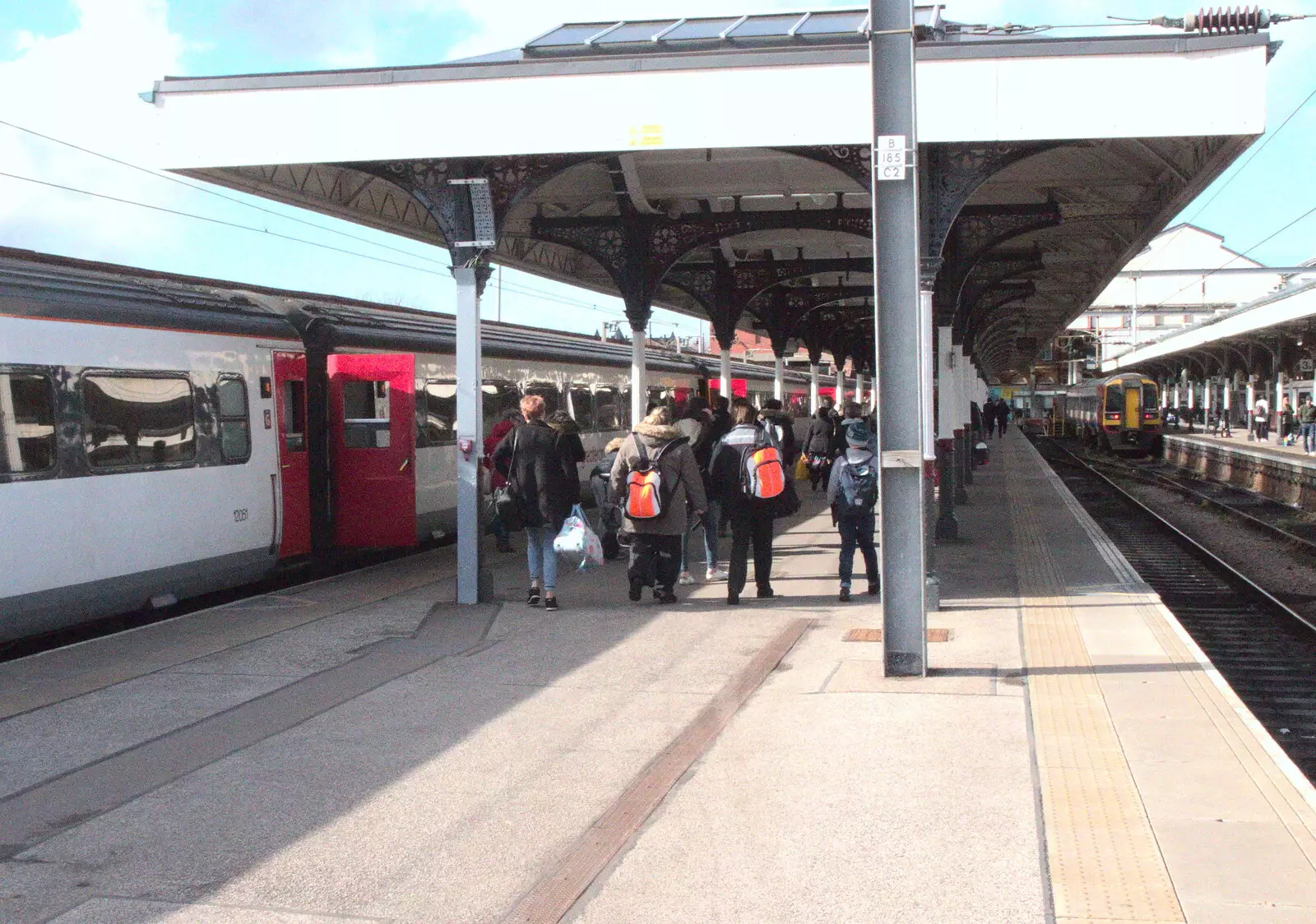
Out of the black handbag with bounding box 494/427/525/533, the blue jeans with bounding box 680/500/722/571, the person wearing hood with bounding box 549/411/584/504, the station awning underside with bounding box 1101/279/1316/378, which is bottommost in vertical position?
the blue jeans with bounding box 680/500/722/571

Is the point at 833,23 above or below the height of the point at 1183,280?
below

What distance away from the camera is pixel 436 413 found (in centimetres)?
1444

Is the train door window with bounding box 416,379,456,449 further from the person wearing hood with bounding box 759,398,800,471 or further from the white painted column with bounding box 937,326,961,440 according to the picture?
the white painted column with bounding box 937,326,961,440

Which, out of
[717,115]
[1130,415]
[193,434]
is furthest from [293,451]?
[1130,415]

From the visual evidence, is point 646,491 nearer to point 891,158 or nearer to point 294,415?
point 891,158

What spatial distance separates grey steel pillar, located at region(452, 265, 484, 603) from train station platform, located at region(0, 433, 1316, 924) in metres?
0.94

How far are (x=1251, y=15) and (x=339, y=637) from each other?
26.0ft

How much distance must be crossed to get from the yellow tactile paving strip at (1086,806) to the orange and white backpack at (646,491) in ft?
9.53

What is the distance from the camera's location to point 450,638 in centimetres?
918

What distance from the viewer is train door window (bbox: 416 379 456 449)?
13789 millimetres

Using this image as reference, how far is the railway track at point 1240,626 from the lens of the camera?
8914mm

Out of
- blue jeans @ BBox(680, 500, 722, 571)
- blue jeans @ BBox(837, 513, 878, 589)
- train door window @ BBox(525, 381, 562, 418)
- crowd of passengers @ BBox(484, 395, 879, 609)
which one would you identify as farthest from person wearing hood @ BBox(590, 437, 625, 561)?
train door window @ BBox(525, 381, 562, 418)

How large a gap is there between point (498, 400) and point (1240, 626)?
8.67 m

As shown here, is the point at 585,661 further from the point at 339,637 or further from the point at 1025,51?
the point at 1025,51
